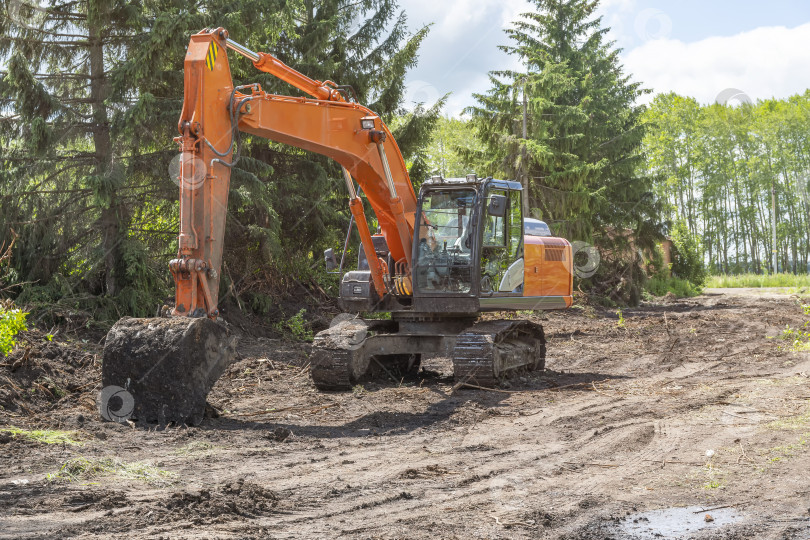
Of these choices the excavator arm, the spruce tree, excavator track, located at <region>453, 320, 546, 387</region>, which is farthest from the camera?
the spruce tree

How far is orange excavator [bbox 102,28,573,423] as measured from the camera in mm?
7074

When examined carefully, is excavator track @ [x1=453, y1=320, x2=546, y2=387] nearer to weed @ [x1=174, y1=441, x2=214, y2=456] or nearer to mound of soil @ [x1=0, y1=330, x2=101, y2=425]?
weed @ [x1=174, y1=441, x2=214, y2=456]

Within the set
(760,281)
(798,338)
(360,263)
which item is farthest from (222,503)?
(760,281)

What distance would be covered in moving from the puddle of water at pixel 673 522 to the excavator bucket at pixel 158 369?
4156 millimetres

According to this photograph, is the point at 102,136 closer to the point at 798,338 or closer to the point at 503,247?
the point at 503,247

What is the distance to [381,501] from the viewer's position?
15.8ft

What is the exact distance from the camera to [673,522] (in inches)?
171

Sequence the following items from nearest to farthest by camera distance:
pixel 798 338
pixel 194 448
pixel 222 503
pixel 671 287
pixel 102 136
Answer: pixel 222 503 < pixel 194 448 < pixel 102 136 < pixel 798 338 < pixel 671 287

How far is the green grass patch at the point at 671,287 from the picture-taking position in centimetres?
3288

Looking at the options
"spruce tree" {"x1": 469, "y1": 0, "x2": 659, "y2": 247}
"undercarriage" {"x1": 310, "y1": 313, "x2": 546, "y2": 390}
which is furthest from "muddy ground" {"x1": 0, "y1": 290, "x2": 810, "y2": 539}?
"spruce tree" {"x1": 469, "y1": 0, "x2": 659, "y2": 247}

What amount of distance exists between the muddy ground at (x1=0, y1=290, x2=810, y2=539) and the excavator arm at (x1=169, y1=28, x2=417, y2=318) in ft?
5.13

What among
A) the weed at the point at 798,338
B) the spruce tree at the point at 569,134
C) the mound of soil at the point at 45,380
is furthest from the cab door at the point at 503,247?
the spruce tree at the point at 569,134

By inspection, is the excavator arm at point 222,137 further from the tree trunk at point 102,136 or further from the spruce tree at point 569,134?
the spruce tree at point 569,134

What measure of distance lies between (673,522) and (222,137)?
18.4 ft
